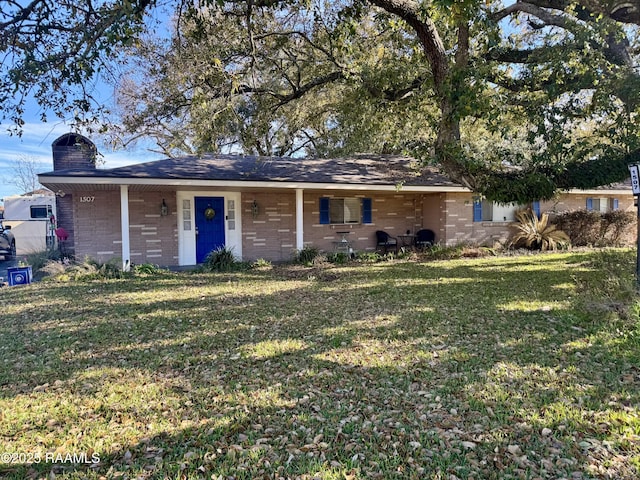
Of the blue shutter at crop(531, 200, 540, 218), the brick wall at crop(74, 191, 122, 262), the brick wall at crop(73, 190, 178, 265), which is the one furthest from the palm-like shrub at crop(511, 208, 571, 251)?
the brick wall at crop(74, 191, 122, 262)

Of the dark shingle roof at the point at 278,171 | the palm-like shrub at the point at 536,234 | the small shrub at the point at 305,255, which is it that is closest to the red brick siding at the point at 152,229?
the dark shingle roof at the point at 278,171

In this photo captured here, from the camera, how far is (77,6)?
19.9ft

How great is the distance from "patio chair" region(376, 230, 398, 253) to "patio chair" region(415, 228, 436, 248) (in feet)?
2.89

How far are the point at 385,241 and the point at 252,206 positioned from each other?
505cm

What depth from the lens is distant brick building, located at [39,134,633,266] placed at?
1159 cm

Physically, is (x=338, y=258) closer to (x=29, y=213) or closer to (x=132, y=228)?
(x=132, y=228)

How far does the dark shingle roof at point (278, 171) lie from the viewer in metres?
10.9

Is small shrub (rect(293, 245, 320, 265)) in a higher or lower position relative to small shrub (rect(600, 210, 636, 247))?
lower

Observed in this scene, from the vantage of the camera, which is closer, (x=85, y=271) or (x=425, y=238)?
(x=85, y=271)

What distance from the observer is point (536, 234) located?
1516 centimetres

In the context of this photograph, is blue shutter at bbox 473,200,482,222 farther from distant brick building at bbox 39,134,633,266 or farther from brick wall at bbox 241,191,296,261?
brick wall at bbox 241,191,296,261

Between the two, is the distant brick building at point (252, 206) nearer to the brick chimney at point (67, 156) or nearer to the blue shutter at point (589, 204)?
the brick chimney at point (67, 156)

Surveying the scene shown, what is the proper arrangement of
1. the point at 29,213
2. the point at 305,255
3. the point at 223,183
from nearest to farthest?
the point at 223,183, the point at 305,255, the point at 29,213

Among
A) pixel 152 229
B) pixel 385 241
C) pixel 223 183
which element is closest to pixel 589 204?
pixel 385 241
